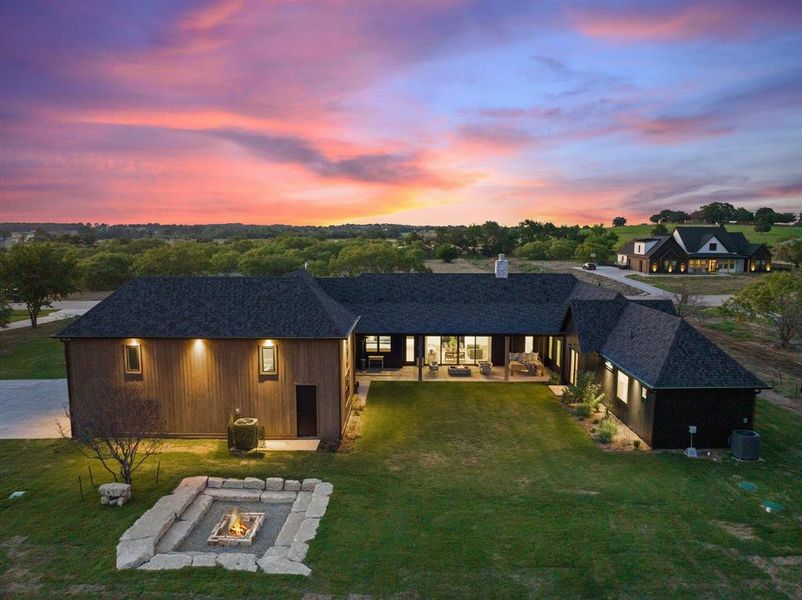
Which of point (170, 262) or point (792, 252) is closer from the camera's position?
point (170, 262)

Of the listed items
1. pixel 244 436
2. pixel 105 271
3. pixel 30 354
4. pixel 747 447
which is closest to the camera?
pixel 747 447

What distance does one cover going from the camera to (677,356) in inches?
667

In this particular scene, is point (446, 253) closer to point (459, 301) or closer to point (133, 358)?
point (459, 301)

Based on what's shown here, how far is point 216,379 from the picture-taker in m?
17.5

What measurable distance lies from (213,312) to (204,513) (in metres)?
7.62

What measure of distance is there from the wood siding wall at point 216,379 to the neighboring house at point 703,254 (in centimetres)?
6626

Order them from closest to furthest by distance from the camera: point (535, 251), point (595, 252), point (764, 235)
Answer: point (595, 252)
point (535, 251)
point (764, 235)

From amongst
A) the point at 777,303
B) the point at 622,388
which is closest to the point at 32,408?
the point at 622,388

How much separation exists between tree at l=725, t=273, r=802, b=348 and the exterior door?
27916 millimetres

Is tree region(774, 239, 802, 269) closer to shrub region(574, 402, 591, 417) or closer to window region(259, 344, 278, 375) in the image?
shrub region(574, 402, 591, 417)

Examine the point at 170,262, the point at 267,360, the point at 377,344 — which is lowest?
the point at 377,344

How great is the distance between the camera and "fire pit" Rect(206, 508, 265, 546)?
11430 millimetres

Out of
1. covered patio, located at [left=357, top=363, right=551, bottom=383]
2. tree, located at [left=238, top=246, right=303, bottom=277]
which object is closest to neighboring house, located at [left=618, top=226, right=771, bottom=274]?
tree, located at [left=238, top=246, right=303, bottom=277]

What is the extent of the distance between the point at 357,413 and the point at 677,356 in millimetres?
11794
